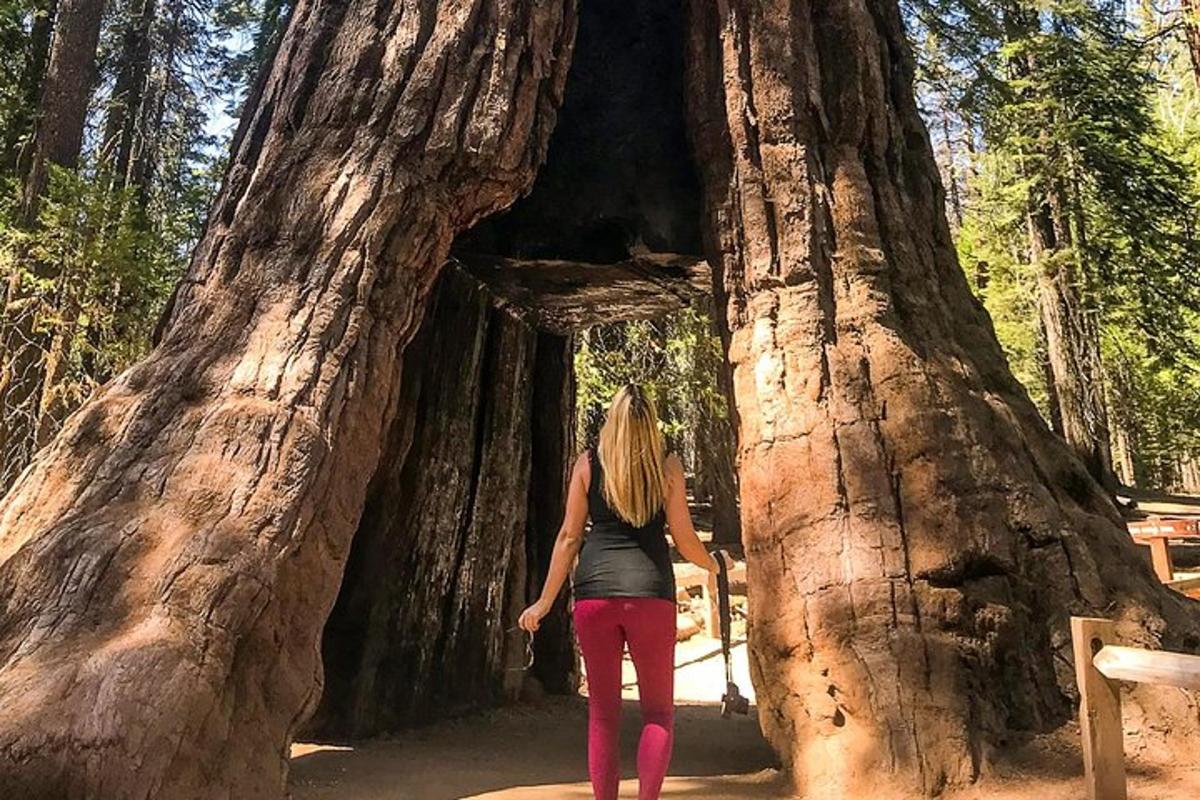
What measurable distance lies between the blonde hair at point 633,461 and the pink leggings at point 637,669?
0.35 m

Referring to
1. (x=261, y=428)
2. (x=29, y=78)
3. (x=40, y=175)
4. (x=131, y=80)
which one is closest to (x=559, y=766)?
(x=261, y=428)

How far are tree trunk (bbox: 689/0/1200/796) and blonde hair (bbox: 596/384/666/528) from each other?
1510mm

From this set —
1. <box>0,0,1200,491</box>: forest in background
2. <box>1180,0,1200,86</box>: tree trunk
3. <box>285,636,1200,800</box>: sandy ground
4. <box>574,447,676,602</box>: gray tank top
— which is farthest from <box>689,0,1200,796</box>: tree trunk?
<box>0,0,1200,491</box>: forest in background

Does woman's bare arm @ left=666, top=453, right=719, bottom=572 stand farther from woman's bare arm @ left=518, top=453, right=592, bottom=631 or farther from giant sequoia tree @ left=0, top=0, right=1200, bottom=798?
giant sequoia tree @ left=0, top=0, right=1200, bottom=798

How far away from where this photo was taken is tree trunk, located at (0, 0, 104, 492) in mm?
11281

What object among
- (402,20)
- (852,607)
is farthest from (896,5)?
(852,607)

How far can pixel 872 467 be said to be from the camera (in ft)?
15.8

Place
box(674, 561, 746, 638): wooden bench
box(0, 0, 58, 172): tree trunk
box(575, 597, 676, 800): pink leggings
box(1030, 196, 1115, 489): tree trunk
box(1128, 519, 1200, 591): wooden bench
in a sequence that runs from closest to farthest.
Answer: box(575, 597, 676, 800): pink leggings, box(1128, 519, 1200, 591): wooden bench, box(674, 561, 746, 638): wooden bench, box(0, 0, 58, 172): tree trunk, box(1030, 196, 1115, 489): tree trunk

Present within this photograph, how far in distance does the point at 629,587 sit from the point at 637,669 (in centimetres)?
30

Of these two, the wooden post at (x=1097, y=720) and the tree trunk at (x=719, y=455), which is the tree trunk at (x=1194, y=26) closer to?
the tree trunk at (x=719, y=455)

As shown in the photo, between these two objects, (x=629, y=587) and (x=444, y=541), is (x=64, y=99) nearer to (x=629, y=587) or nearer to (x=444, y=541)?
(x=444, y=541)

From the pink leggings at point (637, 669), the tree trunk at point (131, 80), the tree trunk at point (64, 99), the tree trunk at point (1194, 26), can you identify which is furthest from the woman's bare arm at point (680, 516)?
the tree trunk at point (131, 80)

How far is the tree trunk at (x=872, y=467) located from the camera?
4359mm

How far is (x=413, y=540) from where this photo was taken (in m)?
6.81
